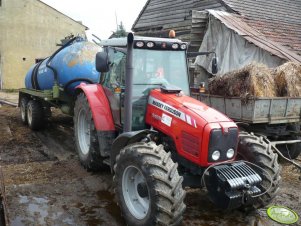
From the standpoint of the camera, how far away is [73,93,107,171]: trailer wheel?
580 cm

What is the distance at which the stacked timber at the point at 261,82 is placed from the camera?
6445mm

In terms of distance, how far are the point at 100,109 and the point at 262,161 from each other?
262 cm

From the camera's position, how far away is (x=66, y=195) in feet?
17.2

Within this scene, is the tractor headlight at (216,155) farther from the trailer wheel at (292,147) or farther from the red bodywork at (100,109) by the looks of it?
the trailer wheel at (292,147)

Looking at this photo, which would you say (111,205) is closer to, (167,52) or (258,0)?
(167,52)

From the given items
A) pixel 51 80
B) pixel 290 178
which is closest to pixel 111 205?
pixel 290 178

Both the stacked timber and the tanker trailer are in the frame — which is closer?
the stacked timber

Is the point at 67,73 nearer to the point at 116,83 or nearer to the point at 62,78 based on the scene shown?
the point at 62,78

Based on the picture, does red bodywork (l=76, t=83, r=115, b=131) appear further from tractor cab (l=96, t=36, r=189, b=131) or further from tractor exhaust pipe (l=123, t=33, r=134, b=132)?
tractor exhaust pipe (l=123, t=33, r=134, b=132)

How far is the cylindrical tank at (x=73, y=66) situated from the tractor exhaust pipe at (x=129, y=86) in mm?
3673

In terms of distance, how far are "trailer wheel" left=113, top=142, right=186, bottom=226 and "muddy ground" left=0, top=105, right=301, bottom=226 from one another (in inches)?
14.6

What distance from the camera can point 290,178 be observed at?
6.23m

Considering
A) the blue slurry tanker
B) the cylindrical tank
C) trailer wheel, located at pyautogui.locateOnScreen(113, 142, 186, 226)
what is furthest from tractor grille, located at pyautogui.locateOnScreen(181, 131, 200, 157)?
the blue slurry tanker

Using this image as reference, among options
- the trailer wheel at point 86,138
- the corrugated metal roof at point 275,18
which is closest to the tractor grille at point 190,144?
the trailer wheel at point 86,138
